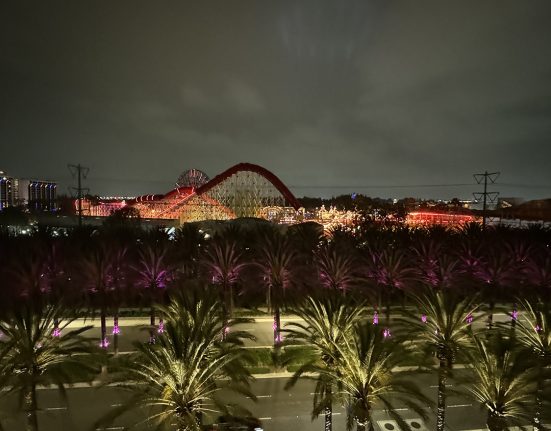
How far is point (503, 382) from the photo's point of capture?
12.0 meters

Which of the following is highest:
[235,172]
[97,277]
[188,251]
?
[235,172]

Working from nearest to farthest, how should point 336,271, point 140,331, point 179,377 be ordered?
point 179,377
point 336,271
point 140,331

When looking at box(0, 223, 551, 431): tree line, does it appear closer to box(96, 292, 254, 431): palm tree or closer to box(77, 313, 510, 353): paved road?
box(96, 292, 254, 431): palm tree

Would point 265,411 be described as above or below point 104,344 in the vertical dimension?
below

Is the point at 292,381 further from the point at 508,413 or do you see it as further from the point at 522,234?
the point at 522,234

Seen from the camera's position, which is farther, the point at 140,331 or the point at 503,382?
the point at 140,331

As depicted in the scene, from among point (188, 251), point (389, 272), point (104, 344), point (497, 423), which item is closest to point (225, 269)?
point (104, 344)

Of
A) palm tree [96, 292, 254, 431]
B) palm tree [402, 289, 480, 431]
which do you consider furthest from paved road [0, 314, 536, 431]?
palm tree [96, 292, 254, 431]

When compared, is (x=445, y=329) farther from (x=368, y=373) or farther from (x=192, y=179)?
(x=192, y=179)

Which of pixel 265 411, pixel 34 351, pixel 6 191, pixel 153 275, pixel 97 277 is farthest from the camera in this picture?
pixel 6 191

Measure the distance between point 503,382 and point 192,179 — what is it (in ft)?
287

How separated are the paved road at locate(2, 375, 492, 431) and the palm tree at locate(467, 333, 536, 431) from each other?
3970 millimetres

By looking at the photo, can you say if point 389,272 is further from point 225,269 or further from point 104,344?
point 104,344

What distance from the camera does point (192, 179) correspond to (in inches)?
3708
